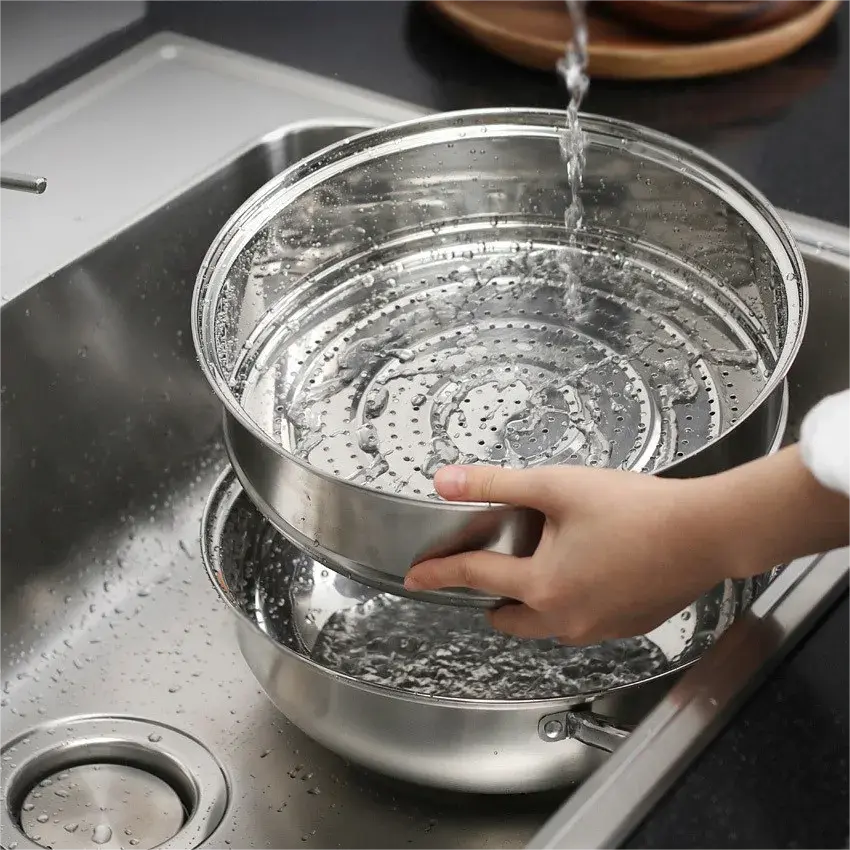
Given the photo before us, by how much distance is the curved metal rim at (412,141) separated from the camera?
0.72 meters

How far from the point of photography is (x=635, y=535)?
2.08 ft

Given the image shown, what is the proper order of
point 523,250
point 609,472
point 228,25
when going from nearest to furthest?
point 609,472
point 523,250
point 228,25

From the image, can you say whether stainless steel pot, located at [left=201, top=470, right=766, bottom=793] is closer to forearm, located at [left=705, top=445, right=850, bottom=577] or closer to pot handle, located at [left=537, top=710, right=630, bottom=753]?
pot handle, located at [left=537, top=710, right=630, bottom=753]

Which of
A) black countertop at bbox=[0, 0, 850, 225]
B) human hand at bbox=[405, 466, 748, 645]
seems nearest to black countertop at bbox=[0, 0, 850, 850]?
black countertop at bbox=[0, 0, 850, 225]

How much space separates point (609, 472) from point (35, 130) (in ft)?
2.32

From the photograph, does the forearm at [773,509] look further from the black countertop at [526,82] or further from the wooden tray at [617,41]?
the wooden tray at [617,41]

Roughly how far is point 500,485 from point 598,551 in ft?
0.20

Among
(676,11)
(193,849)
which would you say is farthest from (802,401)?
(193,849)

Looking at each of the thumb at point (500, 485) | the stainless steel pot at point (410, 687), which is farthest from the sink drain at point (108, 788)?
the thumb at point (500, 485)

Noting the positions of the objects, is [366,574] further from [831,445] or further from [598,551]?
[831,445]

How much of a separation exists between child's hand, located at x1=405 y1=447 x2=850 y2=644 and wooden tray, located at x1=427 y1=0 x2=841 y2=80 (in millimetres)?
638

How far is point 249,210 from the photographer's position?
87 centimetres

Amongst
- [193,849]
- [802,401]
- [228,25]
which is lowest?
[193,849]

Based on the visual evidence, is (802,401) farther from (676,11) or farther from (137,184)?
(137,184)
